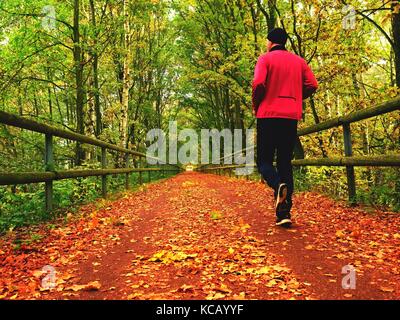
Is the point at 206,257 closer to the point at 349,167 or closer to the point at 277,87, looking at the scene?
the point at 277,87

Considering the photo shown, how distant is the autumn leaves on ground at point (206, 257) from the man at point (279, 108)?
55 centimetres

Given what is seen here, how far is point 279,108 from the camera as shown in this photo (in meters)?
4.64

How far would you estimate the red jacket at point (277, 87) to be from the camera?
15.2ft

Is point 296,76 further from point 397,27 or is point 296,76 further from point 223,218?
point 397,27

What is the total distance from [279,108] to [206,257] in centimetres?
224

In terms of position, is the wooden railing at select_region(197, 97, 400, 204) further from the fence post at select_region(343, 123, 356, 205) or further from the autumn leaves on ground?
the autumn leaves on ground

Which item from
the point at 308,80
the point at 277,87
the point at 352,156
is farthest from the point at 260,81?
the point at 352,156

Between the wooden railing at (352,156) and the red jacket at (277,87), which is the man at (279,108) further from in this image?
the wooden railing at (352,156)

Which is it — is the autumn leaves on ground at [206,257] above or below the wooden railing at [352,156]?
below

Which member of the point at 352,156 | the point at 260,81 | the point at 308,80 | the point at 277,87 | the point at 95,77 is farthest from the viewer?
the point at 95,77

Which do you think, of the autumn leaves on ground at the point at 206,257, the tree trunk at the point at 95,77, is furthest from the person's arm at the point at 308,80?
the tree trunk at the point at 95,77

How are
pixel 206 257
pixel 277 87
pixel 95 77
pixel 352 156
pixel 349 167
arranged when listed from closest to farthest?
1. pixel 206 257
2. pixel 277 87
3. pixel 352 156
4. pixel 349 167
5. pixel 95 77

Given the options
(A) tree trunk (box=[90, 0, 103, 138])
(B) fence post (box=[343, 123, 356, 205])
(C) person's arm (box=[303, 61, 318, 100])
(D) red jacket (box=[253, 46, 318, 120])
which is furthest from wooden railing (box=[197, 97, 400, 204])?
(A) tree trunk (box=[90, 0, 103, 138])
